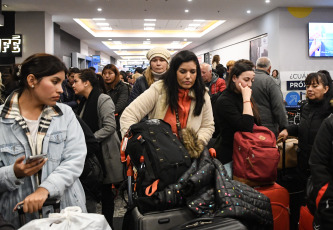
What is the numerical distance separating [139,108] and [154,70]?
932mm

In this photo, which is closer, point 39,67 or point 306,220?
point 39,67

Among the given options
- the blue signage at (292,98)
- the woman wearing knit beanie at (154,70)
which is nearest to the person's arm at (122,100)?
the woman wearing knit beanie at (154,70)

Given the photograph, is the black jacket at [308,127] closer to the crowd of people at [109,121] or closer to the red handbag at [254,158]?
the crowd of people at [109,121]

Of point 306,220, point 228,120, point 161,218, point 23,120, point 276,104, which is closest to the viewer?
point 23,120

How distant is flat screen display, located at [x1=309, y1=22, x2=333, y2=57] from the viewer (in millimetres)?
11477

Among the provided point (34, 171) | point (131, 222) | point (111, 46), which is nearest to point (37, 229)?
point (34, 171)

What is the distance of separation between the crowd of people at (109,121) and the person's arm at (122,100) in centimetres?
114

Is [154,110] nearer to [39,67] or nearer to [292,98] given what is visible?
[39,67]

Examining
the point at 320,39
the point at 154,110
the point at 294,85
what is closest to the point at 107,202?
the point at 154,110

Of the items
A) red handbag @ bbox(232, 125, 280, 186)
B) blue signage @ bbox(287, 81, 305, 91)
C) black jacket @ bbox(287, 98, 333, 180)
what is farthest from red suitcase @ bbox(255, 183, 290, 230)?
blue signage @ bbox(287, 81, 305, 91)

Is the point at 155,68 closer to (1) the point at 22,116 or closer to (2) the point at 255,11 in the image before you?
(1) the point at 22,116

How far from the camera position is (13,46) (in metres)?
10.9

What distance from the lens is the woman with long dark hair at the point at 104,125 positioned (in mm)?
3035

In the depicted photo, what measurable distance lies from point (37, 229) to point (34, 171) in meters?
0.35
